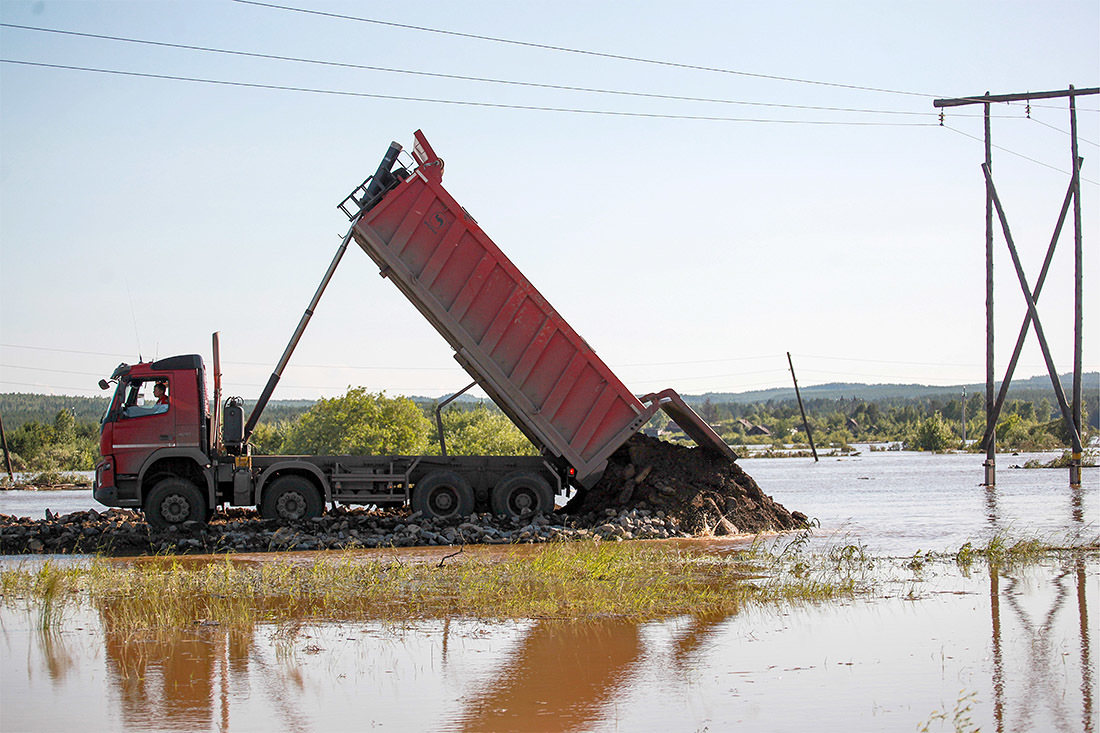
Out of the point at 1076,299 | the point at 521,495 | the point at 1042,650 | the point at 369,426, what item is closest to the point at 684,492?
the point at 521,495

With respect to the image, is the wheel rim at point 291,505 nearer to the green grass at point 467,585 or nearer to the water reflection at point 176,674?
the green grass at point 467,585

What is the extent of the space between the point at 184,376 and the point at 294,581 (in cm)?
593

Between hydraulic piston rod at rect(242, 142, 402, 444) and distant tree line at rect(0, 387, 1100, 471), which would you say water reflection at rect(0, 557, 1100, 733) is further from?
distant tree line at rect(0, 387, 1100, 471)

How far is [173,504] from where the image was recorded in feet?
52.9

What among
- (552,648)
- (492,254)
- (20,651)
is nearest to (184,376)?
(492,254)

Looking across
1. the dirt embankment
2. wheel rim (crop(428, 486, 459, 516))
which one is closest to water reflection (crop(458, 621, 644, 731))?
the dirt embankment

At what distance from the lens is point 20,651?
8.31 m

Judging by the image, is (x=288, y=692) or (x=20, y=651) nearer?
(x=288, y=692)

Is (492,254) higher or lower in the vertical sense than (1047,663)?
higher

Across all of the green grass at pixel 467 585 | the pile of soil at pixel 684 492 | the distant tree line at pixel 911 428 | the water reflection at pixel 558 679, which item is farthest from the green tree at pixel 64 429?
the water reflection at pixel 558 679

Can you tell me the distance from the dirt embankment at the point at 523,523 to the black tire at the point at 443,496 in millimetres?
209

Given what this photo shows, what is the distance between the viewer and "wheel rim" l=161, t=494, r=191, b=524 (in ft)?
52.7

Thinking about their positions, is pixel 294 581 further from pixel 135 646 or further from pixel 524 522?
pixel 524 522

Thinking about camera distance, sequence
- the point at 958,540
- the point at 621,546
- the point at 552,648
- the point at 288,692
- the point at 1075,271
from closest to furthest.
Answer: the point at 288,692 → the point at 552,648 → the point at 621,546 → the point at 958,540 → the point at 1075,271
